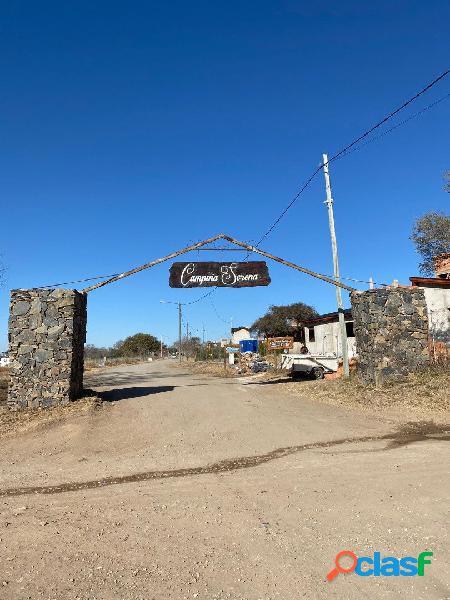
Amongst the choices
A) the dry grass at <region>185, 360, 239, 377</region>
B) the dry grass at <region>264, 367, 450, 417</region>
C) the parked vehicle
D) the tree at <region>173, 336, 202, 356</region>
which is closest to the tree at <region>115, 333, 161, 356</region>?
the tree at <region>173, 336, 202, 356</region>

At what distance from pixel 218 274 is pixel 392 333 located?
21.3 feet

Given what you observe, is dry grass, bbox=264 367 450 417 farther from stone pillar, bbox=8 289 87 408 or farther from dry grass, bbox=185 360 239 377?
dry grass, bbox=185 360 239 377

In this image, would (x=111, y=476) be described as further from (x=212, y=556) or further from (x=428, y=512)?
(x=428, y=512)

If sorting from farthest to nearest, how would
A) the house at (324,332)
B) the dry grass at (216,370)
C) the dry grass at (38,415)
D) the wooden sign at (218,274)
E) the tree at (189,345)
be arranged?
the tree at (189,345) < the house at (324,332) < the dry grass at (216,370) < the wooden sign at (218,274) < the dry grass at (38,415)

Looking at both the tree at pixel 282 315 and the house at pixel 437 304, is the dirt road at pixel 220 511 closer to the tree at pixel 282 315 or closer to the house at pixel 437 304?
the house at pixel 437 304

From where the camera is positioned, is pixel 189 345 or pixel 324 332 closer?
pixel 324 332

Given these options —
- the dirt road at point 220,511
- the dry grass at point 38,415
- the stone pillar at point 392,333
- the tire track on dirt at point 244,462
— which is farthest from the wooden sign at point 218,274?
the tire track on dirt at point 244,462

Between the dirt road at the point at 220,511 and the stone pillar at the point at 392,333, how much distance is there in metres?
5.08

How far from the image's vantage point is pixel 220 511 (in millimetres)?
4738

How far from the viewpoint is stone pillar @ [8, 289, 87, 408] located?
12.1 meters

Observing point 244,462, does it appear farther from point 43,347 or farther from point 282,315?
point 282,315

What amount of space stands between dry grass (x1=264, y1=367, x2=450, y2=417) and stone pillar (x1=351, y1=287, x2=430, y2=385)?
0.47m

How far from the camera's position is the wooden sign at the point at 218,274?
51.5 feet

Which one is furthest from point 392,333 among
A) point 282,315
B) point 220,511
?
point 282,315
